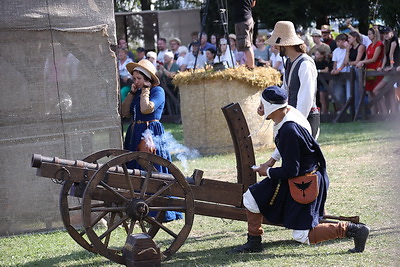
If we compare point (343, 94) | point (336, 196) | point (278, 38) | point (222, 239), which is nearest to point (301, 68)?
point (278, 38)

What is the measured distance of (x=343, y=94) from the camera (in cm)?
1593

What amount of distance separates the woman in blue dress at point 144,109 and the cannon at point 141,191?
4.01 ft

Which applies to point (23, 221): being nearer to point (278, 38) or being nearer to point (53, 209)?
point (53, 209)

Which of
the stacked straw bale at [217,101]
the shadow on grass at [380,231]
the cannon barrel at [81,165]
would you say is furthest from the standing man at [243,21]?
the cannon barrel at [81,165]

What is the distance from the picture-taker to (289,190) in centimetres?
546

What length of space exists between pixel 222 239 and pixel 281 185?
44.9 inches

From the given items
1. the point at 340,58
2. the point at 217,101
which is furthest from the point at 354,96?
the point at 217,101

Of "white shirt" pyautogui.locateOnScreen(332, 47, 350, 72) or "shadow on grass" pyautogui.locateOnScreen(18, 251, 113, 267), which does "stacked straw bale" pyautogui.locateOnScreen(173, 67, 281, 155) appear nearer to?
"white shirt" pyautogui.locateOnScreen(332, 47, 350, 72)

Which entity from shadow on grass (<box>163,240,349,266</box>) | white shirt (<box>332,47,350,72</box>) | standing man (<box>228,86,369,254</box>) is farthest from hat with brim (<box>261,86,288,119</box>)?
white shirt (<box>332,47,350,72</box>)

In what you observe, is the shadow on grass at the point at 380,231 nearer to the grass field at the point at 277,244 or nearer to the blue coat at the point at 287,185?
the grass field at the point at 277,244

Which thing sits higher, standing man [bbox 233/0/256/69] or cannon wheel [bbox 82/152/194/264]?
standing man [bbox 233/0/256/69]

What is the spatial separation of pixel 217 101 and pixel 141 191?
6577mm

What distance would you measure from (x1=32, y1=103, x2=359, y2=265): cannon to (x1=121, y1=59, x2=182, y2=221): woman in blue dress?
4.01ft

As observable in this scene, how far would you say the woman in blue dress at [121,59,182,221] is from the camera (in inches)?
280
